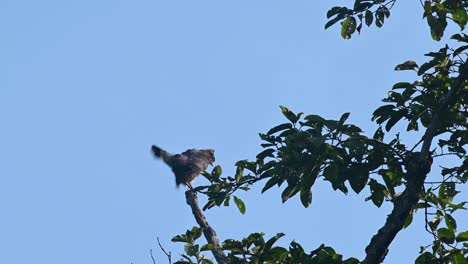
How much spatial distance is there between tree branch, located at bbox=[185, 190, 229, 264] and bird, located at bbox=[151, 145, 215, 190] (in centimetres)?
137

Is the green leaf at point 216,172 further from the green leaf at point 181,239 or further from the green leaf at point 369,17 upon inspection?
the green leaf at point 369,17

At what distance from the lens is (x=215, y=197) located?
27.2 ft

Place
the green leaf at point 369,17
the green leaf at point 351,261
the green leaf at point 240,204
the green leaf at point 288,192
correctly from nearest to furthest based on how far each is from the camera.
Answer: the green leaf at point 351,261, the green leaf at point 288,192, the green leaf at point 369,17, the green leaf at point 240,204

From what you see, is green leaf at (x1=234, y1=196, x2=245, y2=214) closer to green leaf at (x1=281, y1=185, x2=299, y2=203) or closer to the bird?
green leaf at (x1=281, y1=185, x2=299, y2=203)

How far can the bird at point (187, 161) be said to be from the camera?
11.2 m

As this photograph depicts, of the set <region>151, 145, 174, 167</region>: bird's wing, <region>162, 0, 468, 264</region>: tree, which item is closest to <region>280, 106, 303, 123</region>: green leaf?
<region>162, 0, 468, 264</region>: tree

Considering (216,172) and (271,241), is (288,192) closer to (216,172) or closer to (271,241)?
(271,241)

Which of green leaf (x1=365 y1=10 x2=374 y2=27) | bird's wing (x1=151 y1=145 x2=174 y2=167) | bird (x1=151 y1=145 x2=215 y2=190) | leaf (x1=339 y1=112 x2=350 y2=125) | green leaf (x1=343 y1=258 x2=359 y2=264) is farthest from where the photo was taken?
bird's wing (x1=151 y1=145 x2=174 y2=167)

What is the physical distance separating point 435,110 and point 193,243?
2.49m

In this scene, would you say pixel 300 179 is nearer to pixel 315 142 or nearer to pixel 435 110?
pixel 315 142

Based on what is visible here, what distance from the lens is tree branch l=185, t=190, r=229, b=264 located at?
8.29 meters

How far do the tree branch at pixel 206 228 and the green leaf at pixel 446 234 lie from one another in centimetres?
198

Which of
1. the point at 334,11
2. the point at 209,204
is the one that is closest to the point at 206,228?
the point at 209,204

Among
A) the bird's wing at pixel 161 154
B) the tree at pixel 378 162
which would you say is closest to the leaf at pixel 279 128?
the tree at pixel 378 162
